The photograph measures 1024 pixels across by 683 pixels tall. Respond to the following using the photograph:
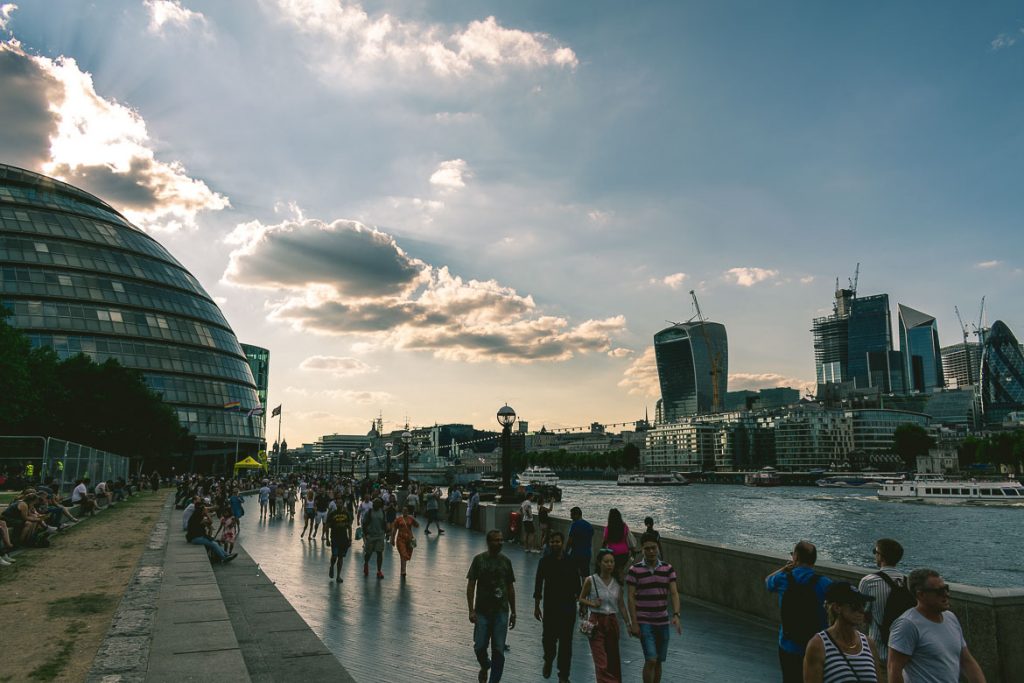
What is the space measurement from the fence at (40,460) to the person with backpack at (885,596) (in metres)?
29.2

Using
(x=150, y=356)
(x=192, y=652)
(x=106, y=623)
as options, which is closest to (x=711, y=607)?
(x=192, y=652)

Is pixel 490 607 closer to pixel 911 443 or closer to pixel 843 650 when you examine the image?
pixel 843 650

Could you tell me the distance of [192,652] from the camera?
A: 8.01 m

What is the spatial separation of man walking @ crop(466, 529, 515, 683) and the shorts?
1558mm

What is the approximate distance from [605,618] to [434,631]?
445 cm

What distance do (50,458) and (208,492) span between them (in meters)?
9.76

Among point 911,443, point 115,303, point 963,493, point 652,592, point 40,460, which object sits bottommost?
point 963,493

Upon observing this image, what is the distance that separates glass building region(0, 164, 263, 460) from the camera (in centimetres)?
8162

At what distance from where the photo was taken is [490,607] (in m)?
8.35

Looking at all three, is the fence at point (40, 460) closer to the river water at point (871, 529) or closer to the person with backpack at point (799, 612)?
the river water at point (871, 529)

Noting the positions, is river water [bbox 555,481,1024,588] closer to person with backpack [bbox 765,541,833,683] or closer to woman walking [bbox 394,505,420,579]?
woman walking [bbox 394,505,420,579]

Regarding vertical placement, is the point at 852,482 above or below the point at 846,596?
below

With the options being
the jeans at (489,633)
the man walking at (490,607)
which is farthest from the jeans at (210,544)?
the jeans at (489,633)

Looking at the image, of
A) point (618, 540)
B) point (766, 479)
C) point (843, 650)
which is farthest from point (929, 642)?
point (766, 479)
